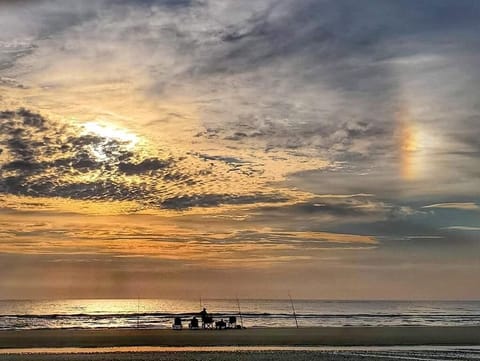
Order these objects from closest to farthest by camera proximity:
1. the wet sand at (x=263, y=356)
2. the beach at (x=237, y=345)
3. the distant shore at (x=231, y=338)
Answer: the wet sand at (x=263, y=356), the beach at (x=237, y=345), the distant shore at (x=231, y=338)

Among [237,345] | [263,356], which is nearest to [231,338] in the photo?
[237,345]

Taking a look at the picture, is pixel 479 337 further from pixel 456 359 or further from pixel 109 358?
pixel 109 358

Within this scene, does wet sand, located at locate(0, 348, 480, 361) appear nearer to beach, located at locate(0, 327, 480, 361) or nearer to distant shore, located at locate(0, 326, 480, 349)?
beach, located at locate(0, 327, 480, 361)

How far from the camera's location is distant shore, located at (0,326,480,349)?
49.3 meters

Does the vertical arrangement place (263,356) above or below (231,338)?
below

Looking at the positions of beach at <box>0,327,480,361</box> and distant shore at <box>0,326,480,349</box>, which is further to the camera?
distant shore at <box>0,326,480,349</box>

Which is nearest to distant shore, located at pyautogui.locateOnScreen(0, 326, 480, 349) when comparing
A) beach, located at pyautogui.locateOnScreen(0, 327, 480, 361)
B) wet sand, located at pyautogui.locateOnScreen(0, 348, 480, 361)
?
beach, located at pyautogui.locateOnScreen(0, 327, 480, 361)

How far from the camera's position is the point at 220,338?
5278 centimetres

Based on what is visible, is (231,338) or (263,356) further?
(231,338)

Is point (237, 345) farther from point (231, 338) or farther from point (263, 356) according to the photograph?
point (263, 356)

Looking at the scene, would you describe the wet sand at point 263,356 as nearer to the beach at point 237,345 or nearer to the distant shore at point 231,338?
the beach at point 237,345

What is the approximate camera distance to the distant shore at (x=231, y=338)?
1941 inches

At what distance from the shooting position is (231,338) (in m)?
52.9

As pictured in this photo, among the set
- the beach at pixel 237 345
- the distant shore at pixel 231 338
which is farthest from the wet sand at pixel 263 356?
the distant shore at pixel 231 338
